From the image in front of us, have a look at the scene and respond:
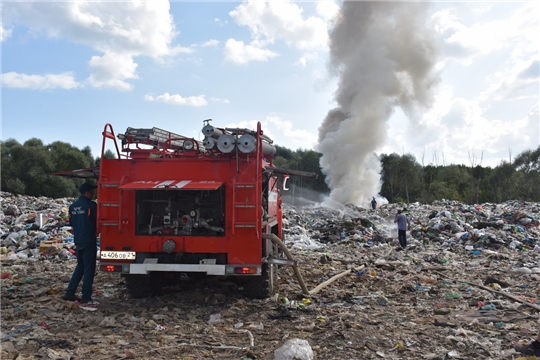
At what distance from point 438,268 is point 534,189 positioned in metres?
35.8

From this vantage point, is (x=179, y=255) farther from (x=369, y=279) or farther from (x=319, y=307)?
(x=369, y=279)

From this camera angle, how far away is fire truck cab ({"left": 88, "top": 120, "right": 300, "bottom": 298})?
5840mm

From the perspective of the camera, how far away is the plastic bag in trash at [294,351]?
411 cm

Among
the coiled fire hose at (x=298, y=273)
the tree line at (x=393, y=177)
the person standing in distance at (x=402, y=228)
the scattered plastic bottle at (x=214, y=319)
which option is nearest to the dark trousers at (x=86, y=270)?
the scattered plastic bottle at (x=214, y=319)

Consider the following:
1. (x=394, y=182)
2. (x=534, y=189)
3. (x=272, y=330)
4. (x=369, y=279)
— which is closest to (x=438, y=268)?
(x=369, y=279)

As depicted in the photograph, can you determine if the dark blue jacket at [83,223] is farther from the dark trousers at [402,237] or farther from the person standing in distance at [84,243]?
the dark trousers at [402,237]

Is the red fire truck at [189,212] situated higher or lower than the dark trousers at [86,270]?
higher

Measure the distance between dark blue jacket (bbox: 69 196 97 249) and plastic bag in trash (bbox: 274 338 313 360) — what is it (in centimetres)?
340

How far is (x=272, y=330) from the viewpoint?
16.6 ft

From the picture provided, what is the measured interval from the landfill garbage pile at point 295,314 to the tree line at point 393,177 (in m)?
21.5

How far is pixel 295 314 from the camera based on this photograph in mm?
5699

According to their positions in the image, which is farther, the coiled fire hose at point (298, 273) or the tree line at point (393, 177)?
the tree line at point (393, 177)

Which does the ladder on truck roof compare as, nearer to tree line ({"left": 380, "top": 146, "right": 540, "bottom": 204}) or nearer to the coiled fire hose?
the coiled fire hose

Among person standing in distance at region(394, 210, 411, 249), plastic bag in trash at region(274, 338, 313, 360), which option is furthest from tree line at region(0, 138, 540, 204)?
plastic bag in trash at region(274, 338, 313, 360)
